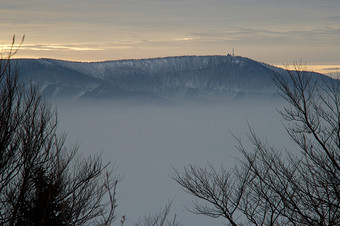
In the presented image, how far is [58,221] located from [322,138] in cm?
699

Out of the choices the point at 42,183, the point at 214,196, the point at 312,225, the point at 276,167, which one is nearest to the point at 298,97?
the point at 276,167

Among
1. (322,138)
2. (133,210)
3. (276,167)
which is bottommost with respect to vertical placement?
(133,210)

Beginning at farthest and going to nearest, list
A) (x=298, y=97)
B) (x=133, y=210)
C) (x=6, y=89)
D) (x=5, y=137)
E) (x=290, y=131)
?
(x=133, y=210), (x=290, y=131), (x=298, y=97), (x=6, y=89), (x=5, y=137)

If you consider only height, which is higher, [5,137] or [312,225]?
[5,137]

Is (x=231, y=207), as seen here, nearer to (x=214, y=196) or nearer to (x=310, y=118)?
(x=214, y=196)

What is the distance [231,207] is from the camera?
13609 mm

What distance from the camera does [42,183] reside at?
12.3 meters

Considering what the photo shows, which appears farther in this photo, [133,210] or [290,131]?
[133,210]

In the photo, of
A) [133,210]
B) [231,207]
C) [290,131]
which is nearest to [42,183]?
[231,207]

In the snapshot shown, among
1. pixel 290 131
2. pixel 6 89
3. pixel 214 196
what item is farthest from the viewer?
pixel 214 196

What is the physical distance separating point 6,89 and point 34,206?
4.82 m

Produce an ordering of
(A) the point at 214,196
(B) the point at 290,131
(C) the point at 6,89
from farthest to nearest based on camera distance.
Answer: (A) the point at 214,196 → (B) the point at 290,131 → (C) the point at 6,89

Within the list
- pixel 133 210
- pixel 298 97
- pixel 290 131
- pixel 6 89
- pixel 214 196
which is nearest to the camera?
pixel 6 89

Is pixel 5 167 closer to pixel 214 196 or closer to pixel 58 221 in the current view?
pixel 58 221
